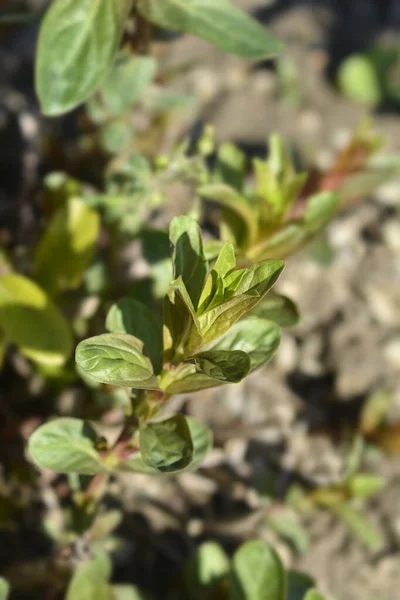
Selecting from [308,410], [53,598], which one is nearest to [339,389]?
[308,410]

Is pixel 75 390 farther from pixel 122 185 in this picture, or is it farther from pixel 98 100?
pixel 98 100

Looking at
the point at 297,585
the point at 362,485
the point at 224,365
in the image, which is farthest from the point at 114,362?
the point at 362,485

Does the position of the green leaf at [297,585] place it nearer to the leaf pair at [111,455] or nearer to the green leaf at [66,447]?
the leaf pair at [111,455]

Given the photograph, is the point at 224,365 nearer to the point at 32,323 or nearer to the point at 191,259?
the point at 191,259

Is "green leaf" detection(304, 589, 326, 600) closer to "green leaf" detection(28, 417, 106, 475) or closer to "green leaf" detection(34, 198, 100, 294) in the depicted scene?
"green leaf" detection(28, 417, 106, 475)

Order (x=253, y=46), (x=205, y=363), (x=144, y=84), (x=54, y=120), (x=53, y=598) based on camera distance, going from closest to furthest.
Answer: (x=205, y=363) → (x=253, y=46) → (x=53, y=598) → (x=144, y=84) → (x=54, y=120)

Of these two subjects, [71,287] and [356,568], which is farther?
[356,568]

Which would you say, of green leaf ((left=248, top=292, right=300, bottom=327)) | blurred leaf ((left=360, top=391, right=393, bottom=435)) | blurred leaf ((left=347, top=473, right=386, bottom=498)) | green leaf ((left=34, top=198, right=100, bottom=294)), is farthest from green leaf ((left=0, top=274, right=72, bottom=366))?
blurred leaf ((left=360, top=391, right=393, bottom=435))
